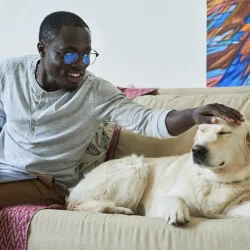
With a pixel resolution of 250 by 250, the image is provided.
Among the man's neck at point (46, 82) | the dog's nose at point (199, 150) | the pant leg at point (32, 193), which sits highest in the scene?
the man's neck at point (46, 82)

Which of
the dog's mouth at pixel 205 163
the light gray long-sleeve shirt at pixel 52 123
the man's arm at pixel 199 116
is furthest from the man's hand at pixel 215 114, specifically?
the light gray long-sleeve shirt at pixel 52 123

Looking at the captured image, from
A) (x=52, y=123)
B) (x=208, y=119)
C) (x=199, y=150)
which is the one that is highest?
(x=208, y=119)

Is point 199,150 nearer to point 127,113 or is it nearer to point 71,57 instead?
point 127,113

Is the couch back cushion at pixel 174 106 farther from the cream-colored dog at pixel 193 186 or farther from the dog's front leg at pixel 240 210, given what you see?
the dog's front leg at pixel 240 210

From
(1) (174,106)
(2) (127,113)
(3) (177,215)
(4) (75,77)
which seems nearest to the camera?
(3) (177,215)

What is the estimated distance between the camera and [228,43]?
8.25 ft

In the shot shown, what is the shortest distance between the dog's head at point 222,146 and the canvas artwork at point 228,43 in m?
1.02

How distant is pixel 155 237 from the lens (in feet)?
4.38

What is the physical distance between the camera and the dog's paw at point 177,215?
4.40ft

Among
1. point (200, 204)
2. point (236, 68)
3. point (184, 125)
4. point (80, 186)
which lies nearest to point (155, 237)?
point (200, 204)

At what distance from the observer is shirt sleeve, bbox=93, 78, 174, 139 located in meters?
1.61

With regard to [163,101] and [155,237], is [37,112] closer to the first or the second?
[163,101]

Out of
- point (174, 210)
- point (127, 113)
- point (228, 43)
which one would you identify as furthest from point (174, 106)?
point (174, 210)

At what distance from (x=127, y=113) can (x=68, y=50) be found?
0.38 meters
